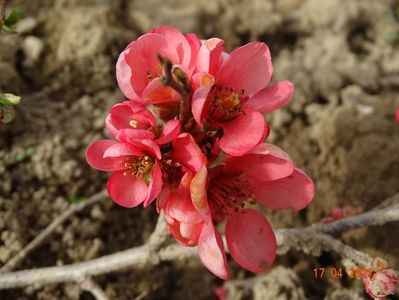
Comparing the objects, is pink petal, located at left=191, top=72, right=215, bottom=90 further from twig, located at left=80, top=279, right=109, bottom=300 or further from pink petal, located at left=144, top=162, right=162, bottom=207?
twig, located at left=80, top=279, right=109, bottom=300

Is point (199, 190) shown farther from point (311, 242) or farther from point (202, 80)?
point (311, 242)

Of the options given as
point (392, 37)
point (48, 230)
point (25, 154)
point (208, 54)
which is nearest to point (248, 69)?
point (208, 54)

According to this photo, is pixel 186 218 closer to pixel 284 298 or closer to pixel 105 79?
pixel 284 298

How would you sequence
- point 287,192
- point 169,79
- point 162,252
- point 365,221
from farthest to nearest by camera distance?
point 162,252, point 365,221, point 287,192, point 169,79

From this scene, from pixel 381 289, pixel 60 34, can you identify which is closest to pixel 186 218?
pixel 381 289

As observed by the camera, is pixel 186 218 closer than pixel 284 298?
Yes
